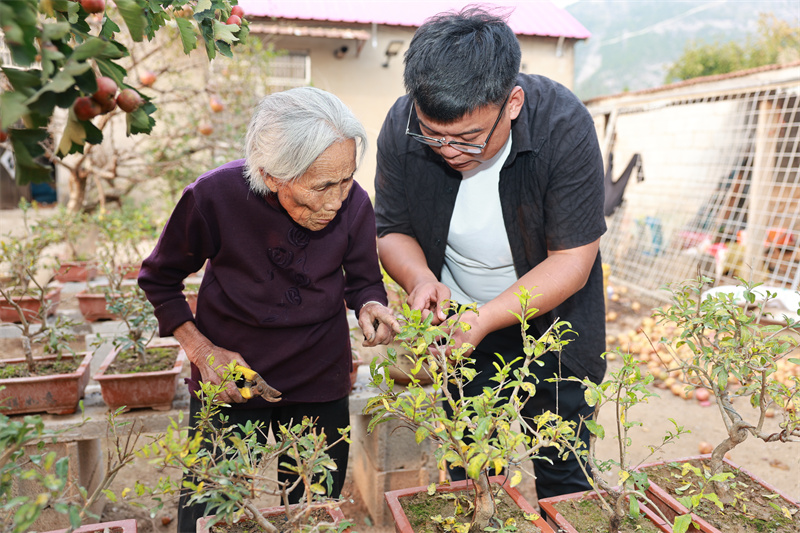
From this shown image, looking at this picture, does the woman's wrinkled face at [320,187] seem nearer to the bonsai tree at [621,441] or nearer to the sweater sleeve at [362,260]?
the sweater sleeve at [362,260]

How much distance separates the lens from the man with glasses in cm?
142

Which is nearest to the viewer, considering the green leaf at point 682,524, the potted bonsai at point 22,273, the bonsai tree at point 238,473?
the bonsai tree at point 238,473

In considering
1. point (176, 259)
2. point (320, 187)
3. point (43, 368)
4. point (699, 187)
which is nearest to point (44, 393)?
point (43, 368)

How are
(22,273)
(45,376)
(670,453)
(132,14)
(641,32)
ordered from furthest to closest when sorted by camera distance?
1. (641,32)
2. (670,453)
3. (22,273)
4. (45,376)
5. (132,14)

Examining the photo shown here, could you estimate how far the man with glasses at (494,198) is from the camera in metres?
1.42

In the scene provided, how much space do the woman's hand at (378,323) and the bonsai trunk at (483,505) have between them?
0.46 metres

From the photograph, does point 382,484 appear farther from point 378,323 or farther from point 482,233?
point 482,233

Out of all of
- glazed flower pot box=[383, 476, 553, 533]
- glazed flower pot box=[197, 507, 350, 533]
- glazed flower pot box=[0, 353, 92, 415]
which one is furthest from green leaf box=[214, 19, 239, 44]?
glazed flower pot box=[0, 353, 92, 415]

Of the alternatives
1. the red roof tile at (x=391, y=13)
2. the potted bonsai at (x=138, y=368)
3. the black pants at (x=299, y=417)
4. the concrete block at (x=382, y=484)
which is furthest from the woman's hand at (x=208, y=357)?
the red roof tile at (x=391, y=13)

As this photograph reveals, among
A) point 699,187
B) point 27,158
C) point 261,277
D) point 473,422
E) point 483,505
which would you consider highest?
point 27,158

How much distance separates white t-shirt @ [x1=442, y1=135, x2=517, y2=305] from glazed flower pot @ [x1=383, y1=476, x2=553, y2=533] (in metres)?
0.60

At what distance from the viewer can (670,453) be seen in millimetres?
3504

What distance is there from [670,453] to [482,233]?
8.25 ft

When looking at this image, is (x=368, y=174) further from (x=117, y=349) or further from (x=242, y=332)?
(x=242, y=332)
